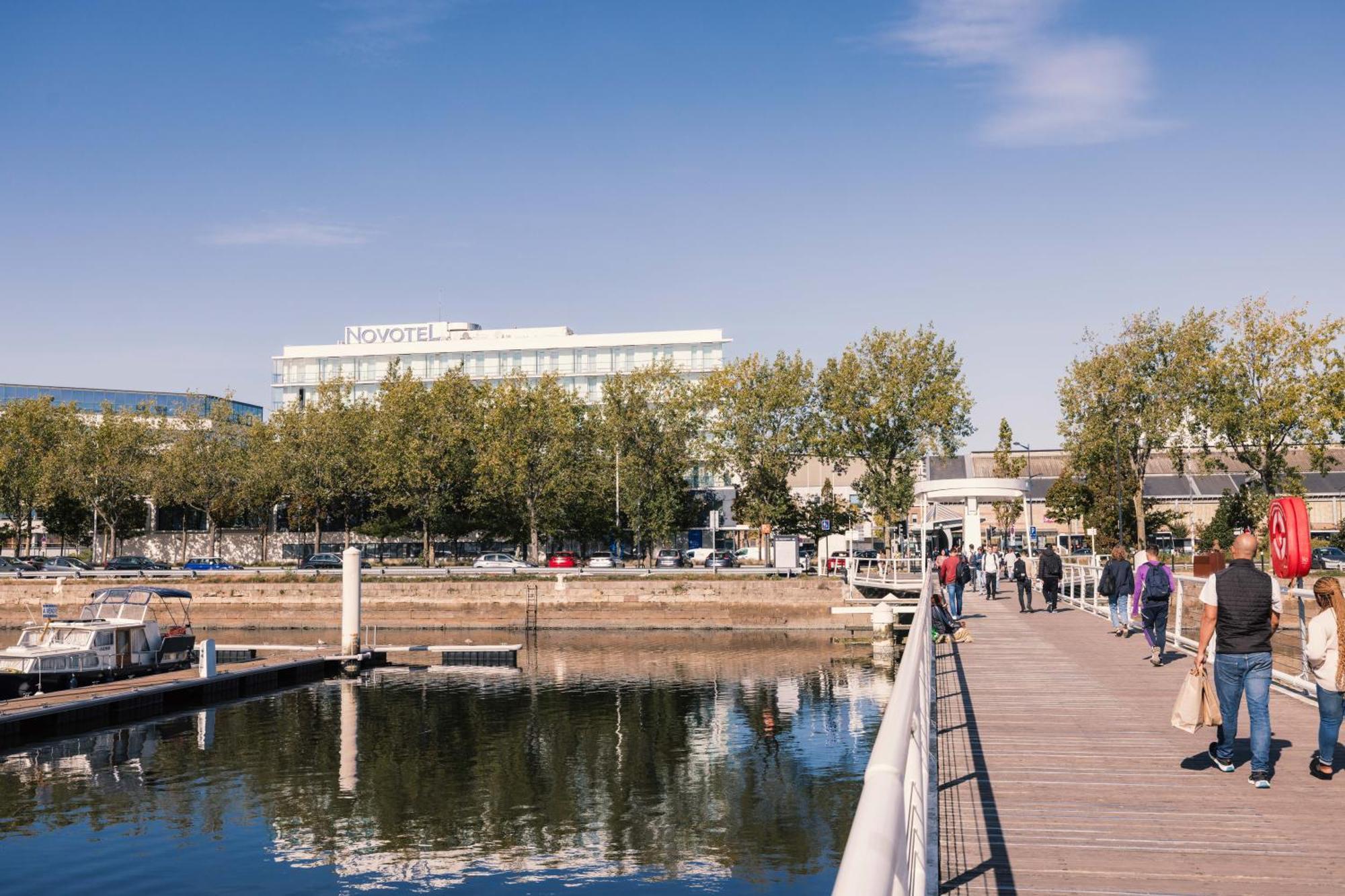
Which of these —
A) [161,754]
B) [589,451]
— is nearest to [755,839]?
[161,754]

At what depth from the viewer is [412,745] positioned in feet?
92.0

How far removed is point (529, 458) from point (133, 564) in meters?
24.9

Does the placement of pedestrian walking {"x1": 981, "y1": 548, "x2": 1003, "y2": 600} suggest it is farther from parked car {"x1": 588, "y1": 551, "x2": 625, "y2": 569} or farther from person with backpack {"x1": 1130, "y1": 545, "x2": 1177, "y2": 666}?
parked car {"x1": 588, "y1": 551, "x2": 625, "y2": 569}

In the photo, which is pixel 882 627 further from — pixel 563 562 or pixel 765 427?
pixel 563 562

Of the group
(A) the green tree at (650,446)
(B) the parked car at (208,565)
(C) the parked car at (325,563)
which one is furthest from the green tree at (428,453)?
(A) the green tree at (650,446)

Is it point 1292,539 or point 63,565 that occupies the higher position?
point 1292,539

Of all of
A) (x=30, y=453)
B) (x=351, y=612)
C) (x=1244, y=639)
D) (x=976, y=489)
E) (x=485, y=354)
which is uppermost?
(x=485, y=354)

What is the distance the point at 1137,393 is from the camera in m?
61.7

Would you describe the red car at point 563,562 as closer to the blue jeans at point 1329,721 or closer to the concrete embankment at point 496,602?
the concrete embankment at point 496,602

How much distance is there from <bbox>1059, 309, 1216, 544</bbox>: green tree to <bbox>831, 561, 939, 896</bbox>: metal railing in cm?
5707

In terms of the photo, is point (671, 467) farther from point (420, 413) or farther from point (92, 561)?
point (92, 561)

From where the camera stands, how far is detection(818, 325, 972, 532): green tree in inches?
2699

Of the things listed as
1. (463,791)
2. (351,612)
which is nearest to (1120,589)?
(463,791)

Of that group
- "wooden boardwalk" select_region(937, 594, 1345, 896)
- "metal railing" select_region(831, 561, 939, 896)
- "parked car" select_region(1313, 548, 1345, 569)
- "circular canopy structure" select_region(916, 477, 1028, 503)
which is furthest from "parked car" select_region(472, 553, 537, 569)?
"metal railing" select_region(831, 561, 939, 896)
